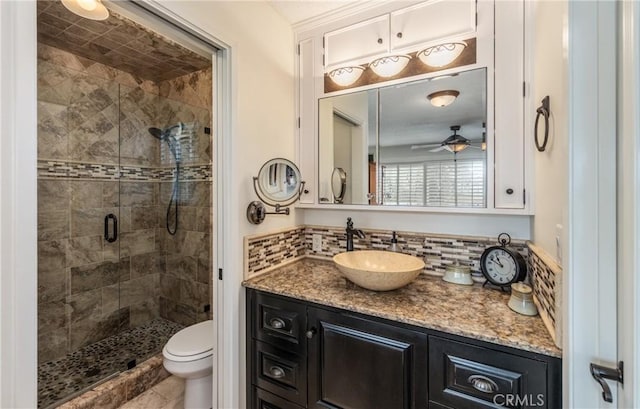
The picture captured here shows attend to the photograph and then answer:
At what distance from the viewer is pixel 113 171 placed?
7.93 ft

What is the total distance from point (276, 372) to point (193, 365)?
580mm

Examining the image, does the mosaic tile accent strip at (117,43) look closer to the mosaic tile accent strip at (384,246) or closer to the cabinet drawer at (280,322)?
the mosaic tile accent strip at (384,246)

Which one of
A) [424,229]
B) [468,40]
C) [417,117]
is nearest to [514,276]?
[424,229]

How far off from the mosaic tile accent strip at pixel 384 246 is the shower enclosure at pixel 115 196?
40.2 inches

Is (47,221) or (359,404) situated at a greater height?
(47,221)

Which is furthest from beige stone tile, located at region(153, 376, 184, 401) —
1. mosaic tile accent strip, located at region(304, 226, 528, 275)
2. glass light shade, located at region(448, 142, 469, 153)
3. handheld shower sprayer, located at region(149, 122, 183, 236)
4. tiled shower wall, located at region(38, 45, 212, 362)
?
glass light shade, located at region(448, 142, 469, 153)

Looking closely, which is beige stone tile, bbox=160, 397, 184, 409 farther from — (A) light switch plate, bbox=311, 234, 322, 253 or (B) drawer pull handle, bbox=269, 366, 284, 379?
(A) light switch plate, bbox=311, 234, 322, 253

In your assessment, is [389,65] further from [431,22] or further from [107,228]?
[107,228]

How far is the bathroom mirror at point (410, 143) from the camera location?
4.62 ft

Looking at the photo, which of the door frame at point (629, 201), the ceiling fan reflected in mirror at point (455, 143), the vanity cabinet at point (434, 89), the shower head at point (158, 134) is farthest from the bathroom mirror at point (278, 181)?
the shower head at point (158, 134)

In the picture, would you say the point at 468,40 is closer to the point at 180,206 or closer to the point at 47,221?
the point at 180,206

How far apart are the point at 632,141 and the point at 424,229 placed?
1.06 metres

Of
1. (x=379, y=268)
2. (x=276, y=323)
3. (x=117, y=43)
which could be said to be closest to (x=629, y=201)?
(x=379, y=268)

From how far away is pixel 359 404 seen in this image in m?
1.15
